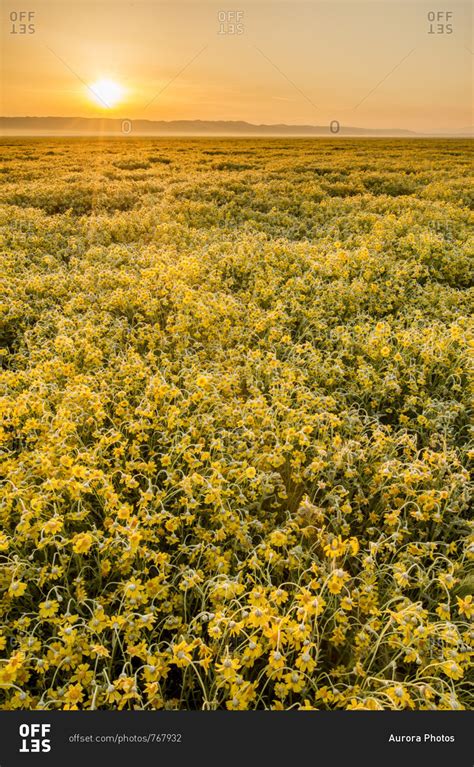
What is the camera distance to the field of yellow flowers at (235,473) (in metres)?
2.80

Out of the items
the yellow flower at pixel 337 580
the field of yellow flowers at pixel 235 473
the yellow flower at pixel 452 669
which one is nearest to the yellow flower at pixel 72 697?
the field of yellow flowers at pixel 235 473

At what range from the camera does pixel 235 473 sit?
4000 mm

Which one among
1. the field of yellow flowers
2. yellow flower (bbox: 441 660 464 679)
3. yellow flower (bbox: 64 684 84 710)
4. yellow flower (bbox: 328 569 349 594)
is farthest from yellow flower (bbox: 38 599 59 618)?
yellow flower (bbox: 441 660 464 679)

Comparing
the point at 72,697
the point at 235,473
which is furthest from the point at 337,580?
the point at 72,697

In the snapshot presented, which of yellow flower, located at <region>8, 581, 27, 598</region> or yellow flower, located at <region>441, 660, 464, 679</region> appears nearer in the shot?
yellow flower, located at <region>441, 660, 464, 679</region>

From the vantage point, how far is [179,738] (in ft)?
7.93

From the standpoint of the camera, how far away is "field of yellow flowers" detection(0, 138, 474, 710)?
Result: 2801mm

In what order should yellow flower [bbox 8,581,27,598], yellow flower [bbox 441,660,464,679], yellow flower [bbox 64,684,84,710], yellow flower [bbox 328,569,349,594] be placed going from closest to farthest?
yellow flower [bbox 441,660,464,679] → yellow flower [bbox 64,684,84,710] → yellow flower [bbox 328,569,349,594] → yellow flower [bbox 8,581,27,598]

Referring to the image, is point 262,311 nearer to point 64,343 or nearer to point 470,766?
point 64,343

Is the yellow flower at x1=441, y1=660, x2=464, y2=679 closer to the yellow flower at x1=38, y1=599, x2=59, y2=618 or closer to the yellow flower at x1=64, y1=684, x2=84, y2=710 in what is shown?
the yellow flower at x1=64, y1=684, x2=84, y2=710

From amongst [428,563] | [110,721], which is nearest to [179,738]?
[110,721]

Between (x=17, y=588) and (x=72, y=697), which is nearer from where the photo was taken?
(x=72, y=697)

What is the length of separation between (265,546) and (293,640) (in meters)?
0.68

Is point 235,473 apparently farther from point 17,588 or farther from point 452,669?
point 452,669
